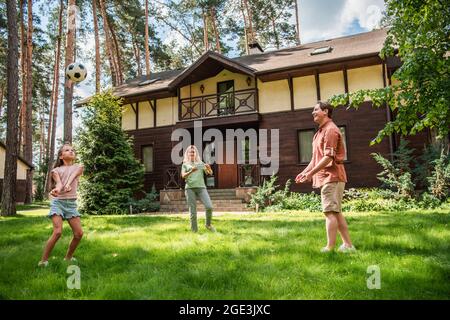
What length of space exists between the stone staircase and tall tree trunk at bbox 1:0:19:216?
17.0 feet

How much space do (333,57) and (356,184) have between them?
4.74 meters

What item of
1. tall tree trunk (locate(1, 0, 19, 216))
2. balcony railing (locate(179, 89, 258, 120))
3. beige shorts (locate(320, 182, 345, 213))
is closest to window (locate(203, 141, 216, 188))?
balcony railing (locate(179, 89, 258, 120))

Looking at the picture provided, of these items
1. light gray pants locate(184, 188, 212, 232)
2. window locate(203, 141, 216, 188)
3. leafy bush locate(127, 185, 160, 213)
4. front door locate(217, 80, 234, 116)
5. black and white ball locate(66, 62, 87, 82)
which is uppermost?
front door locate(217, 80, 234, 116)

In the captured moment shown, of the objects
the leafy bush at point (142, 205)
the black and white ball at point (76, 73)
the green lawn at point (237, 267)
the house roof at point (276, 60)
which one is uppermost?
the house roof at point (276, 60)

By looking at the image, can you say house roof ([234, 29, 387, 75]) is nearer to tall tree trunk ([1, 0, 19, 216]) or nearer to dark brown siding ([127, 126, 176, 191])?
dark brown siding ([127, 126, 176, 191])

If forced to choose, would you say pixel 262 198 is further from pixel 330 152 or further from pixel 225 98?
pixel 330 152

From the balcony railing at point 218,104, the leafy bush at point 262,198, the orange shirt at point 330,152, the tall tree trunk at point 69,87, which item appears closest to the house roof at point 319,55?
the balcony railing at point 218,104

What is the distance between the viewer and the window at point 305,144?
13.8 m

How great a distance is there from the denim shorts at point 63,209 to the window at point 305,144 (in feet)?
35.8

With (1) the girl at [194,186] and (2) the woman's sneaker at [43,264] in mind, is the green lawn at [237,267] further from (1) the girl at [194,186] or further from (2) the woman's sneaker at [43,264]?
(1) the girl at [194,186]

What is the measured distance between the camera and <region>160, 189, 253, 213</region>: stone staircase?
12.8 m

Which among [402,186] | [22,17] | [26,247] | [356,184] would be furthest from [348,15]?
[22,17]

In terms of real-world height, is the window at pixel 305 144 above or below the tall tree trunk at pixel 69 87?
below

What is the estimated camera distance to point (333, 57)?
1272 centimetres
